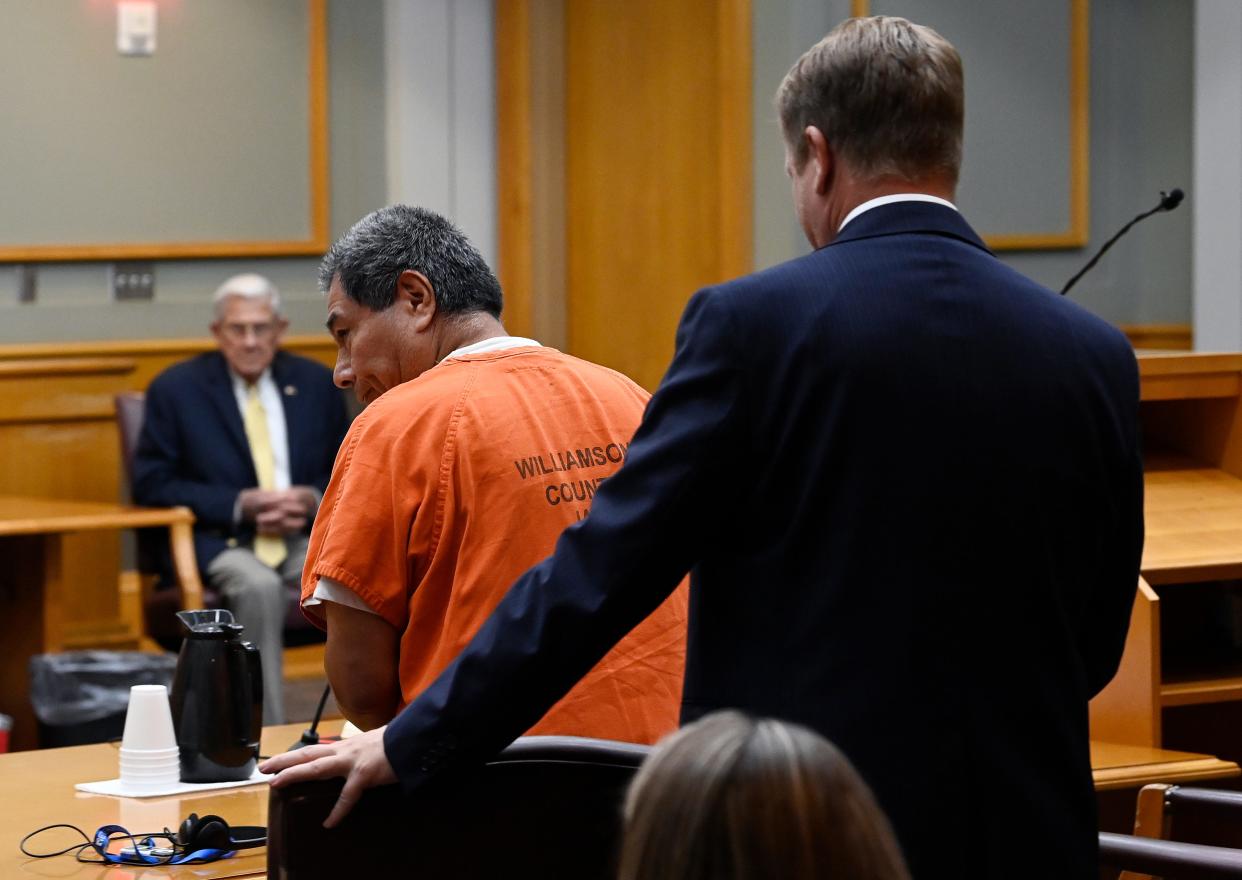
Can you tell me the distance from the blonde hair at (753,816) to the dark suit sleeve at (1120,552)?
64 cm

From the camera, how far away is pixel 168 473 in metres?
4.81

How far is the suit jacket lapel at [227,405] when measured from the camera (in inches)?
195

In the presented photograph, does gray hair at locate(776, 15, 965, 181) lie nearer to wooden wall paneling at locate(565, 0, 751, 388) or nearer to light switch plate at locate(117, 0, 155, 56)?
wooden wall paneling at locate(565, 0, 751, 388)

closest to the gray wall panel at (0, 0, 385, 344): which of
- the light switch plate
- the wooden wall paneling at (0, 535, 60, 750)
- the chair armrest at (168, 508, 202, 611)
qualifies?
the light switch plate

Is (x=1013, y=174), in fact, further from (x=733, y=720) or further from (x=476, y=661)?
(x=733, y=720)

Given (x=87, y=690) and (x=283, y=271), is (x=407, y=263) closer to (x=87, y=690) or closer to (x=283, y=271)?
(x=87, y=690)

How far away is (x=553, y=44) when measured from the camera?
20.8 feet

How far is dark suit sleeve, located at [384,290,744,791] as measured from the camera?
129 cm

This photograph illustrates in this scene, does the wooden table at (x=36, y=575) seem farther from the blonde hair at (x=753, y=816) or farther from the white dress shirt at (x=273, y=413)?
the blonde hair at (x=753, y=816)

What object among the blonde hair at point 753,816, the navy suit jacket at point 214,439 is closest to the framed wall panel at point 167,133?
the navy suit jacket at point 214,439

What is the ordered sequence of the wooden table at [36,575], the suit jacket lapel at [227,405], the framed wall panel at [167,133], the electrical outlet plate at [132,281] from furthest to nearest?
the electrical outlet plate at [132,281]
the framed wall panel at [167,133]
the suit jacket lapel at [227,405]
the wooden table at [36,575]

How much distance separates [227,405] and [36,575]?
806 mm

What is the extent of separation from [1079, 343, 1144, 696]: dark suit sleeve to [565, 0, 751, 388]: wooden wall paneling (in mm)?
3823

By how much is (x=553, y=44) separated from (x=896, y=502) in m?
5.31
